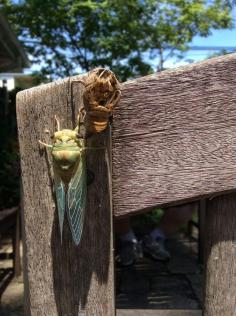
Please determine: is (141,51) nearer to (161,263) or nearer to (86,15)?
(86,15)

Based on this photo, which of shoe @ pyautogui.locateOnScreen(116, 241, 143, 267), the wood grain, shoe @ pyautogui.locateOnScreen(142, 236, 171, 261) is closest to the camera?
the wood grain

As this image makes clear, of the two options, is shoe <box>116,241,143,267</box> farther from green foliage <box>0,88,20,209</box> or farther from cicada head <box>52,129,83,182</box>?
cicada head <box>52,129,83,182</box>

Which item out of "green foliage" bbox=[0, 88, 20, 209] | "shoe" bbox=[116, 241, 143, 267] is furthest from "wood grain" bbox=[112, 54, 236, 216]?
"green foliage" bbox=[0, 88, 20, 209]

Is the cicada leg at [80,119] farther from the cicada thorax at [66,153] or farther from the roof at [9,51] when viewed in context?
the roof at [9,51]

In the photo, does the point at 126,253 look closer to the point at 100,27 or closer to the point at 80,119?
the point at 80,119

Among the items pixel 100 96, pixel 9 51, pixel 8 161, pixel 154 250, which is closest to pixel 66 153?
pixel 100 96
